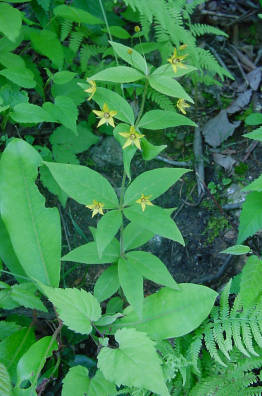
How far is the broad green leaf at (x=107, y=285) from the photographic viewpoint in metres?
2.19

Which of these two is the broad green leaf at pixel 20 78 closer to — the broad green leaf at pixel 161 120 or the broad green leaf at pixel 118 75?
the broad green leaf at pixel 118 75

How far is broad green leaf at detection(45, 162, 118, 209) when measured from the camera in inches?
76.4

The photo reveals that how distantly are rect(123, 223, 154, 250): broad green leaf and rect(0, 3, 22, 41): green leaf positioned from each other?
132 cm

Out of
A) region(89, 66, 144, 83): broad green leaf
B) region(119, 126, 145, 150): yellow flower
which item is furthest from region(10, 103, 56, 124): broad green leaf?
region(119, 126, 145, 150): yellow flower

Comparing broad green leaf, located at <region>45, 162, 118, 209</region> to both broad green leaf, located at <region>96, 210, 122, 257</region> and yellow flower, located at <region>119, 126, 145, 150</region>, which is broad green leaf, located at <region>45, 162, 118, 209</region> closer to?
broad green leaf, located at <region>96, 210, 122, 257</region>

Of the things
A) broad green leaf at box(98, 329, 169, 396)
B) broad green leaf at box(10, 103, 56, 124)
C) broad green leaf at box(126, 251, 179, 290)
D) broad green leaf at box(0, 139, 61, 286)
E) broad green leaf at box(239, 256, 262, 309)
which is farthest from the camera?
broad green leaf at box(10, 103, 56, 124)

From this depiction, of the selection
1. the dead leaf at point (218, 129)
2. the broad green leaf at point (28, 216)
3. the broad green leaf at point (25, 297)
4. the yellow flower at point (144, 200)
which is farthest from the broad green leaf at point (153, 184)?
the dead leaf at point (218, 129)

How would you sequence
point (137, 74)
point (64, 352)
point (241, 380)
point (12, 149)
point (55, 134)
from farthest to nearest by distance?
point (55, 134) → point (64, 352) → point (12, 149) → point (241, 380) → point (137, 74)

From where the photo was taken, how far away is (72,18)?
2.84m

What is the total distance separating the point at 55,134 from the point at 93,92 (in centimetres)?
101

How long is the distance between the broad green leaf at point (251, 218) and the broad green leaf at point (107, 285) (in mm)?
752

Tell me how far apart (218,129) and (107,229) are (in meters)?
1.67

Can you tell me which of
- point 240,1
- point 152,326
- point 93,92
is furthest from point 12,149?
point 240,1

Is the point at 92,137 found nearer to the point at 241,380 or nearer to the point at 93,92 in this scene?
the point at 93,92
